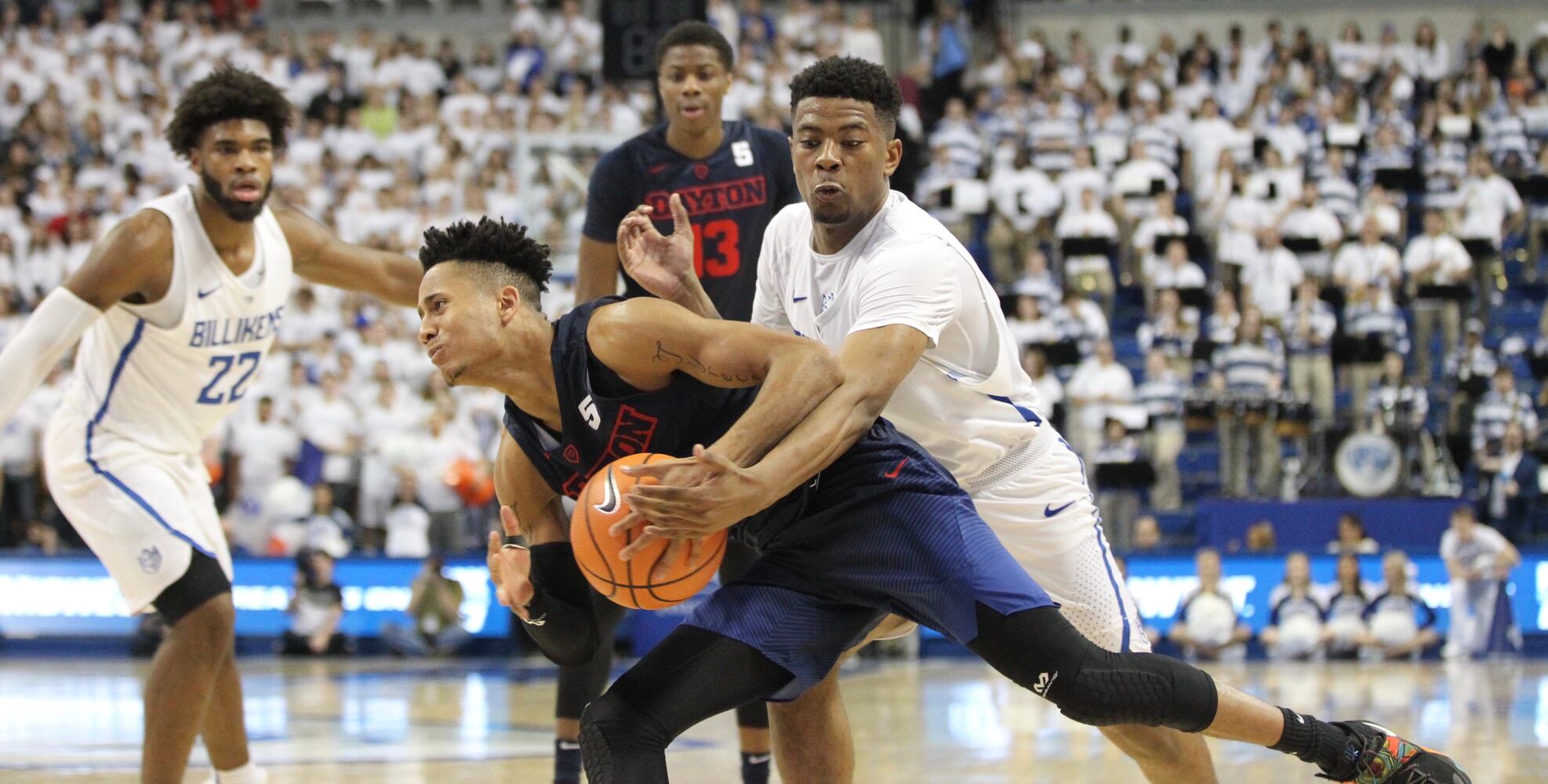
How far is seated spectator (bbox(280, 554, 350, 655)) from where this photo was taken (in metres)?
14.5

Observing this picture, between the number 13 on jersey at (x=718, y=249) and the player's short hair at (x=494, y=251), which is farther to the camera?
the number 13 on jersey at (x=718, y=249)

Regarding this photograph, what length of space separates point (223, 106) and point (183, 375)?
98 centimetres

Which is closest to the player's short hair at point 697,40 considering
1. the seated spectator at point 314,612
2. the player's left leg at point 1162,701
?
the player's left leg at point 1162,701

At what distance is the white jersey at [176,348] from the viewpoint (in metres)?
5.95

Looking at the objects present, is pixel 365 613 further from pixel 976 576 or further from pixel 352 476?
pixel 976 576

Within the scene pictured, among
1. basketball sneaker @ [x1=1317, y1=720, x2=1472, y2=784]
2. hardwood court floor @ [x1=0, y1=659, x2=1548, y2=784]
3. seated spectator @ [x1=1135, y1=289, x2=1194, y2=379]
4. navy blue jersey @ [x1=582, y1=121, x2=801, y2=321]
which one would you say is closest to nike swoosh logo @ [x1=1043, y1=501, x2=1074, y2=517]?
basketball sneaker @ [x1=1317, y1=720, x2=1472, y2=784]

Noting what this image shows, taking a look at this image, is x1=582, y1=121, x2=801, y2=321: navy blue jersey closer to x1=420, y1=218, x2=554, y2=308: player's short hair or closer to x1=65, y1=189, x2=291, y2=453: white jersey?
x1=65, y1=189, x2=291, y2=453: white jersey

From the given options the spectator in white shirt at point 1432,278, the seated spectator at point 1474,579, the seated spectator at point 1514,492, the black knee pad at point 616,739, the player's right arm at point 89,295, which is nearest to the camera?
the black knee pad at point 616,739

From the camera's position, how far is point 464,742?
835cm

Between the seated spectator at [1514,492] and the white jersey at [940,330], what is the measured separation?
38.1ft

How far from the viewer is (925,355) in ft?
15.5

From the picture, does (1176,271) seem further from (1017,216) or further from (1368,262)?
(1017,216)

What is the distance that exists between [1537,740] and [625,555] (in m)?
5.79

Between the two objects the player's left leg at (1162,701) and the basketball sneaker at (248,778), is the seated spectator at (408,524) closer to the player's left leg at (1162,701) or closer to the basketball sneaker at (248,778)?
the basketball sneaker at (248,778)
